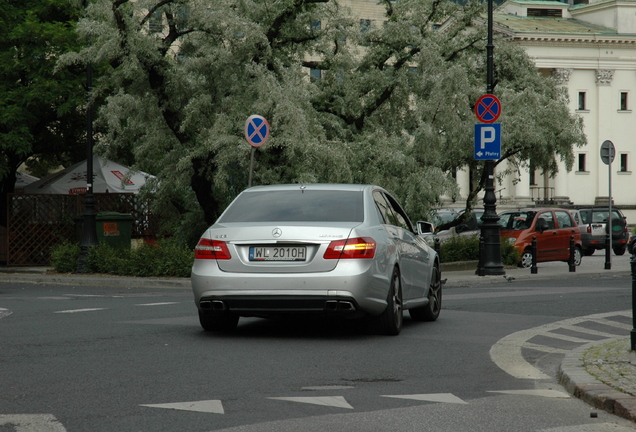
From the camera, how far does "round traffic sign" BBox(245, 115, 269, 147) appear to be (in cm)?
2005

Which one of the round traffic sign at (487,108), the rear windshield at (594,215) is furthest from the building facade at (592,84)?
the round traffic sign at (487,108)

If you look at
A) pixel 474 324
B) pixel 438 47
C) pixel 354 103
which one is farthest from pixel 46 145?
pixel 474 324

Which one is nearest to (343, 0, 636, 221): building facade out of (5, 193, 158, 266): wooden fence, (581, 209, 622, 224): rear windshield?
(581, 209, 622, 224): rear windshield

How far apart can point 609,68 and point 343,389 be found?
76.8m

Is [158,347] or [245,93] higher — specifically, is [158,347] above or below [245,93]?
below

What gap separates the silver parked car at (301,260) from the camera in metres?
10.2

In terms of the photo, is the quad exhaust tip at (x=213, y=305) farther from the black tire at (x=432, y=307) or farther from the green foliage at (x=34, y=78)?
the green foliage at (x=34, y=78)

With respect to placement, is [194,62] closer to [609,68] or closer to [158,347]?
[158,347]

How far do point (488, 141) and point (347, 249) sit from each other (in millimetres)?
13491

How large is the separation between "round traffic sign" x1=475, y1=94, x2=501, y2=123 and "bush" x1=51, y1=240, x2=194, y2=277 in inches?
264

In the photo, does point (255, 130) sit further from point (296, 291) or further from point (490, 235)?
point (296, 291)

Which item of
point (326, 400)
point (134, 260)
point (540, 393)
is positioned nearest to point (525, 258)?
point (134, 260)

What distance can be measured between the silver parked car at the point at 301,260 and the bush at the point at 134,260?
10.9 meters

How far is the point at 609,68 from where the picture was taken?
8038cm
